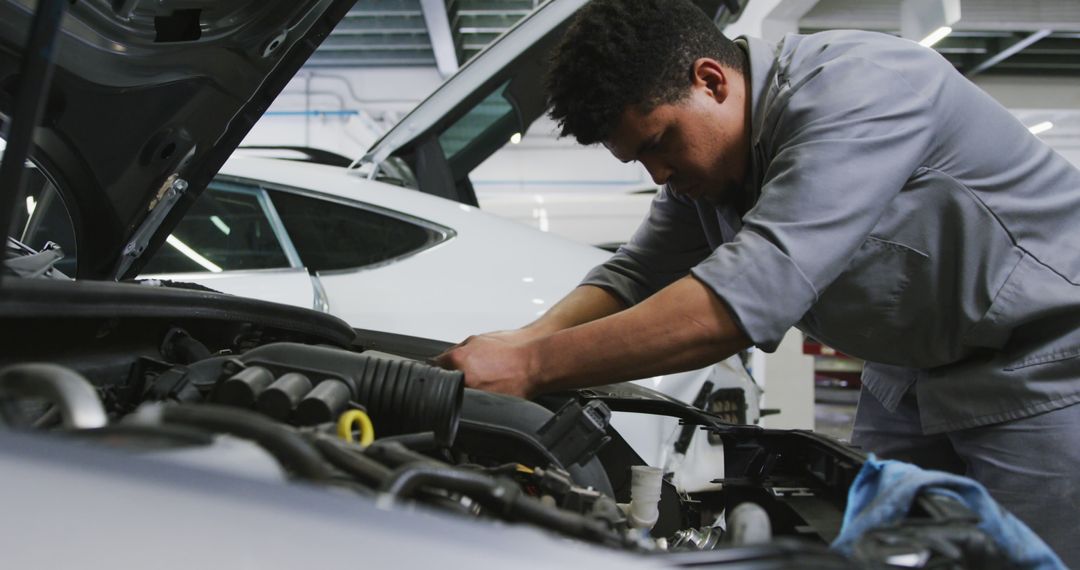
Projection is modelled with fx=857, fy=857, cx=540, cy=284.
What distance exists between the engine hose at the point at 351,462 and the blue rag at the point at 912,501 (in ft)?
1.30

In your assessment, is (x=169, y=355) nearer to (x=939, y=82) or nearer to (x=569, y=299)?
(x=569, y=299)

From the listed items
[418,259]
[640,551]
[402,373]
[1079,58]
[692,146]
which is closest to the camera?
[640,551]

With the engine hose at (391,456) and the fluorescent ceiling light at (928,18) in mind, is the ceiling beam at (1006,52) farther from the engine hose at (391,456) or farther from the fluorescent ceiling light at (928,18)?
the engine hose at (391,456)

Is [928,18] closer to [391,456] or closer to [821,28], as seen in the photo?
[821,28]

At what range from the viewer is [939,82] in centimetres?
142

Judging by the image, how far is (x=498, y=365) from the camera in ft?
4.81

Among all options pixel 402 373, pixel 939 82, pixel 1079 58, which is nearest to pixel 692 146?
pixel 939 82

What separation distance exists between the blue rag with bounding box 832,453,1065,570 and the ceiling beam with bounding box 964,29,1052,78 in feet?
24.1

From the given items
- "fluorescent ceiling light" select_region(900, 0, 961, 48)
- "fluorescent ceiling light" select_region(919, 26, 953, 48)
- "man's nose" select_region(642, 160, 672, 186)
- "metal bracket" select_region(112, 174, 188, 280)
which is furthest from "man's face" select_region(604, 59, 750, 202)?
"fluorescent ceiling light" select_region(919, 26, 953, 48)

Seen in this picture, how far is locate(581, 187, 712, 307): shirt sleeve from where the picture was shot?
2.01 m

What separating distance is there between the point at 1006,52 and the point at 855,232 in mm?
7478

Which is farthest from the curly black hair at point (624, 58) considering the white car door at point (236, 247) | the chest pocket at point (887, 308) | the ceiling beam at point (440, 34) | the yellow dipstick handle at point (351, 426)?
the ceiling beam at point (440, 34)

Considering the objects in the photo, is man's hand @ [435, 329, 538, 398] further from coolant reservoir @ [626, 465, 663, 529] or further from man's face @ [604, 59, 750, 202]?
man's face @ [604, 59, 750, 202]

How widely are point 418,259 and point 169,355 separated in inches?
55.4
